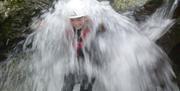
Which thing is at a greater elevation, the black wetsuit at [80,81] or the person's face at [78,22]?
the person's face at [78,22]

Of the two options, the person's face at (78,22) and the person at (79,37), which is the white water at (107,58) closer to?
the person at (79,37)

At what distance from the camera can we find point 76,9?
5488mm

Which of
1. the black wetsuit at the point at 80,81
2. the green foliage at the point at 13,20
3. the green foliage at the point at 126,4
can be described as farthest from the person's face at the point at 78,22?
the green foliage at the point at 126,4

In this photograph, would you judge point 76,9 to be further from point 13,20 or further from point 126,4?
point 126,4

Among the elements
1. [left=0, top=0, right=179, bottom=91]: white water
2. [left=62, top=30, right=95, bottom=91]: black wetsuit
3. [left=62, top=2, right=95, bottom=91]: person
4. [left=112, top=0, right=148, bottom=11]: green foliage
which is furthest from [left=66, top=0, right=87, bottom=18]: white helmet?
[left=112, top=0, right=148, bottom=11]: green foliage

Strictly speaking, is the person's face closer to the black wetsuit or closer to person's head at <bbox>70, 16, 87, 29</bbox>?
person's head at <bbox>70, 16, 87, 29</bbox>

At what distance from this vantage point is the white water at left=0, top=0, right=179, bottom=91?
20.4 ft

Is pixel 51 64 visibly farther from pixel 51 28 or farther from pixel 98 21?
pixel 98 21

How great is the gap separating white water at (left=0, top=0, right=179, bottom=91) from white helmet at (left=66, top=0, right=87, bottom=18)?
18cm

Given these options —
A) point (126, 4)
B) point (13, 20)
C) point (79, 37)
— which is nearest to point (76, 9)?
point (79, 37)

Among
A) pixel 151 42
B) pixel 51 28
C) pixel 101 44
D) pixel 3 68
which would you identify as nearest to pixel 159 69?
pixel 151 42

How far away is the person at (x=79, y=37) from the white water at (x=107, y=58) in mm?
201

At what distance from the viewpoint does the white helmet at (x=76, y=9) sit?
17.6 feet

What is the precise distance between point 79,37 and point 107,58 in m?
1.20
